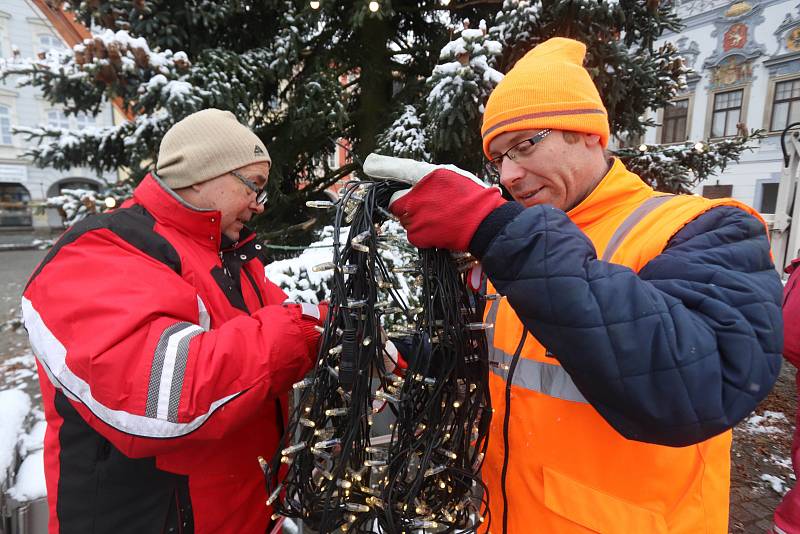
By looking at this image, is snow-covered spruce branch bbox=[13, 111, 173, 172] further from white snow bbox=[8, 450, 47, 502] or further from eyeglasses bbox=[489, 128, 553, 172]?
eyeglasses bbox=[489, 128, 553, 172]

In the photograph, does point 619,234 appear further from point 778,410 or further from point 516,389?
point 778,410

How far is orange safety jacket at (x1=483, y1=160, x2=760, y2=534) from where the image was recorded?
111cm

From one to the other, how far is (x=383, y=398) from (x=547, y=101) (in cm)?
99

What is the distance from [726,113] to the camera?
58.7 feet

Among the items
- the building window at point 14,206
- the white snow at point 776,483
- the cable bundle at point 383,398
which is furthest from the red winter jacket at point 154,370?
the building window at point 14,206

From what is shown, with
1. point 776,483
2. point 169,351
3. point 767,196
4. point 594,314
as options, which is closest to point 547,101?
point 594,314

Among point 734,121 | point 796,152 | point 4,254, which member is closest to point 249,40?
point 796,152

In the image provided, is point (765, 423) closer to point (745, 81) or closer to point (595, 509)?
point (595, 509)

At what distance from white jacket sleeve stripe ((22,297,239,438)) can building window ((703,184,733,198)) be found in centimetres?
2156

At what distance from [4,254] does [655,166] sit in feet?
88.3

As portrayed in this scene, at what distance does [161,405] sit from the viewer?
3.74 feet

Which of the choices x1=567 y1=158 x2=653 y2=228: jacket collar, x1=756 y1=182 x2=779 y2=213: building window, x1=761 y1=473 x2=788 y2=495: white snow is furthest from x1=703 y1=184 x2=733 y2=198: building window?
x1=567 y1=158 x2=653 y2=228: jacket collar

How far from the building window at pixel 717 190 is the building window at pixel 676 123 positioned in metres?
2.47

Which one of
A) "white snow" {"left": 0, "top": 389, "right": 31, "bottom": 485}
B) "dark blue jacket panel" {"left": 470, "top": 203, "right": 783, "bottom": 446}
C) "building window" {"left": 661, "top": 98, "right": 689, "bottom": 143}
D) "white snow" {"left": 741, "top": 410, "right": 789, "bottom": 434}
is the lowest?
"white snow" {"left": 741, "top": 410, "right": 789, "bottom": 434}
